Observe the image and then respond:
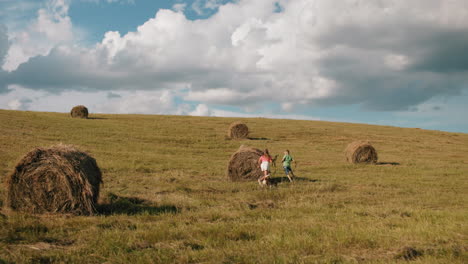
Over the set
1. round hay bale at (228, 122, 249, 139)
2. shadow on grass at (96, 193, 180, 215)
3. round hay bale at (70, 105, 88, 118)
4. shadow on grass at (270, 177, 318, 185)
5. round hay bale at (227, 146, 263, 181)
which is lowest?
shadow on grass at (96, 193, 180, 215)

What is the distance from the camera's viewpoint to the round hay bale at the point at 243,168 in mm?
17312

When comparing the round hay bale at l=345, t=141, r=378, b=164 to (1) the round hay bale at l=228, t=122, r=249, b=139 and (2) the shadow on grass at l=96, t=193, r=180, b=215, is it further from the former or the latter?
(2) the shadow on grass at l=96, t=193, r=180, b=215

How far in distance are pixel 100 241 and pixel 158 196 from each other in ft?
16.6

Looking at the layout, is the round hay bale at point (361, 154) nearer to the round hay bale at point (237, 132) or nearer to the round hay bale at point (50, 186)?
the round hay bale at point (237, 132)

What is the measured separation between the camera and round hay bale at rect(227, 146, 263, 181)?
56.8 feet

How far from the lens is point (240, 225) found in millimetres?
8109

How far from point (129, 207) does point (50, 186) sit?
216cm

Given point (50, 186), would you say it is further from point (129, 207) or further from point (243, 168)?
point (243, 168)

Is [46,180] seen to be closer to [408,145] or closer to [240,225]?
[240,225]

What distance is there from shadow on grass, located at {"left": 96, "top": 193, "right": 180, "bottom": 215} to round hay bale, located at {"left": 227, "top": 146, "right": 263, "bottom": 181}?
6719mm

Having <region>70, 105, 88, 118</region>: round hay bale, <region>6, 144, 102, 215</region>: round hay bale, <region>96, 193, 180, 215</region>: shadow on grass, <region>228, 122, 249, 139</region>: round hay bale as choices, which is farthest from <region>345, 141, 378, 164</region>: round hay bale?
<region>70, 105, 88, 118</region>: round hay bale

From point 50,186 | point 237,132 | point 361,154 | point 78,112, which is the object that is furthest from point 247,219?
point 78,112

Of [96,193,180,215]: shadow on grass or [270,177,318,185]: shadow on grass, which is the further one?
[270,177,318,185]: shadow on grass

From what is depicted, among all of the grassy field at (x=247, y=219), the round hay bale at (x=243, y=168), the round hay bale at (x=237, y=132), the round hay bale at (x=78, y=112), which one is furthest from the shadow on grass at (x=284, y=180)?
the round hay bale at (x=78, y=112)
